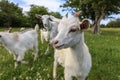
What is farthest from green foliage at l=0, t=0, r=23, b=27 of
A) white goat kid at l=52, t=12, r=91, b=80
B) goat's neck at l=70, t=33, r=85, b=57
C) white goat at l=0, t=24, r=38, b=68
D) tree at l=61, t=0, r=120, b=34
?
goat's neck at l=70, t=33, r=85, b=57

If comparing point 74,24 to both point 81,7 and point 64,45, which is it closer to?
point 64,45

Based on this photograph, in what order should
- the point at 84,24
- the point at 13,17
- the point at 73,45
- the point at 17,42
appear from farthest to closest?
1. the point at 13,17
2. the point at 17,42
3. the point at 73,45
4. the point at 84,24

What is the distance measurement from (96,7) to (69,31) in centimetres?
4680

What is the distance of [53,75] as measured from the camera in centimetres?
877

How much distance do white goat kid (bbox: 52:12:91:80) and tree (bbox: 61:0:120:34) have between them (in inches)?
1690

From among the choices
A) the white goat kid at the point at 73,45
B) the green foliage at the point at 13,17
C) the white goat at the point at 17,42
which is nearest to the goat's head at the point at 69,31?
the white goat kid at the point at 73,45

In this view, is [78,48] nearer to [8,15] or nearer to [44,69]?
→ [44,69]

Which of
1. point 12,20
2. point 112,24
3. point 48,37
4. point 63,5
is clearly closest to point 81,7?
point 63,5

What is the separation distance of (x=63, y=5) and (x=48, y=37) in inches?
1657

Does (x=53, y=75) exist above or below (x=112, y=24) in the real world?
above

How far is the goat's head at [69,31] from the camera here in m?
5.73

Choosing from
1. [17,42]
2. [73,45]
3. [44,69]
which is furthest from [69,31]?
[17,42]

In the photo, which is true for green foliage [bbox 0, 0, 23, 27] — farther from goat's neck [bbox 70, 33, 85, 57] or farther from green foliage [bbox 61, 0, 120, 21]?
goat's neck [bbox 70, 33, 85, 57]

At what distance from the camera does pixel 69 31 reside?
585 cm
